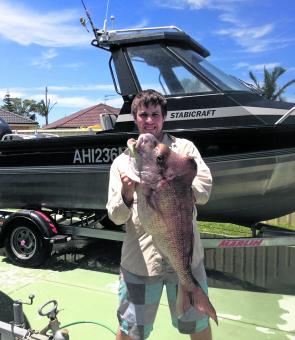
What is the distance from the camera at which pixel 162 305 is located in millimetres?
3928

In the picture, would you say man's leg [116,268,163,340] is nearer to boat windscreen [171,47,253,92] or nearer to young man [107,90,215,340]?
young man [107,90,215,340]

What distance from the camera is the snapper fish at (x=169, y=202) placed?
1.74 m

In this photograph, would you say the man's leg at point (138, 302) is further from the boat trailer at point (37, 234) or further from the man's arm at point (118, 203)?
the boat trailer at point (37, 234)

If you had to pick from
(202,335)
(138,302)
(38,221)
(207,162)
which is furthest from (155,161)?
(38,221)

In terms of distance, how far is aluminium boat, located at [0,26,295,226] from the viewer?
430 centimetres

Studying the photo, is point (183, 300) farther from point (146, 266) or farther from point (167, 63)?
point (167, 63)

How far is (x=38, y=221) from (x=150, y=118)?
3.27 m

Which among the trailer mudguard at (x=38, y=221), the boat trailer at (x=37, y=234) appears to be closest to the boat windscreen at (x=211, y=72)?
the boat trailer at (x=37, y=234)

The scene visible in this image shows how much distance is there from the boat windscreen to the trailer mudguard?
2.41m

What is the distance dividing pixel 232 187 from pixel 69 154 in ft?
6.14

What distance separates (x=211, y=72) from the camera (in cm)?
489

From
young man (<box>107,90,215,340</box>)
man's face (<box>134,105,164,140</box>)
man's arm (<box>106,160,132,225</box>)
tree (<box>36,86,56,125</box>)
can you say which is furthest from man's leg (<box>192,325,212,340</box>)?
tree (<box>36,86,56,125</box>)

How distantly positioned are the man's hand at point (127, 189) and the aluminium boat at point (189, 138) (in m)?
2.43

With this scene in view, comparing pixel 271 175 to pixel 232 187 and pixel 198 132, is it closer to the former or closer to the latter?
pixel 232 187
